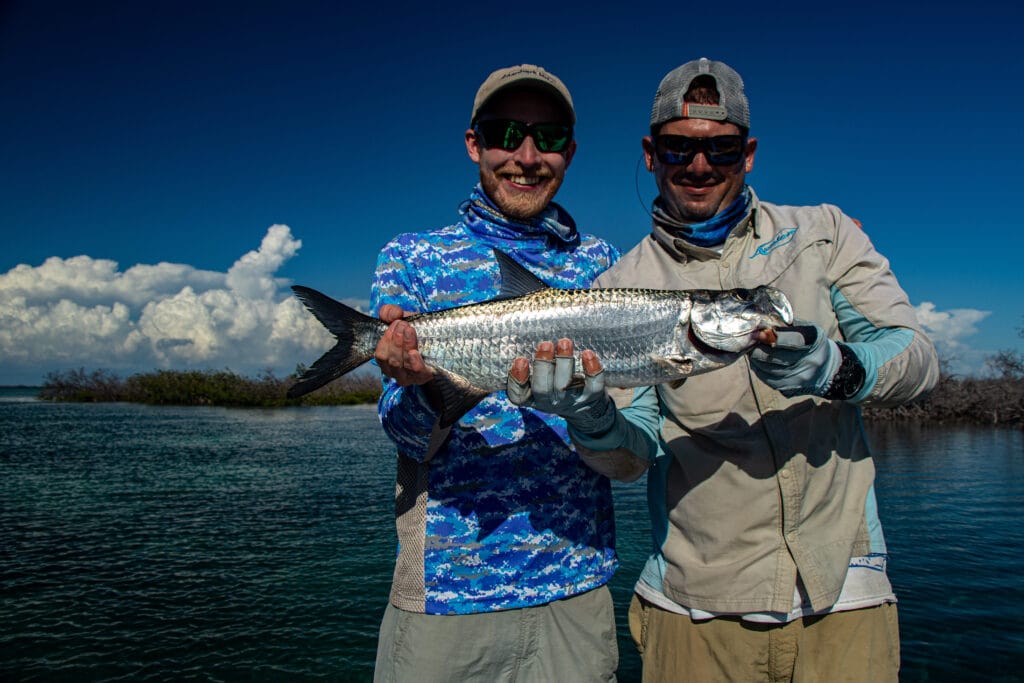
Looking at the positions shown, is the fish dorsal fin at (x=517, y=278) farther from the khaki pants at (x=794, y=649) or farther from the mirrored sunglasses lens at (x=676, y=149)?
the khaki pants at (x=794, y=649)

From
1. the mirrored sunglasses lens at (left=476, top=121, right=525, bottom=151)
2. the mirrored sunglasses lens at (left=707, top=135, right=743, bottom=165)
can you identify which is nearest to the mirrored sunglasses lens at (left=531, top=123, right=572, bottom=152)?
the mirrored sunglasses lens at (left=476, top=121, right=525, bottom=151)

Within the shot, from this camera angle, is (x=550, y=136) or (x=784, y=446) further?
(x=550, y=136)

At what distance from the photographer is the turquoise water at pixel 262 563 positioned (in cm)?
988

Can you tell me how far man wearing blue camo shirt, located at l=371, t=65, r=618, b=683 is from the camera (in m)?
3.59

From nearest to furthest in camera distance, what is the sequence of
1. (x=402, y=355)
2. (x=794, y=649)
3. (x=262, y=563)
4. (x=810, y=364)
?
1. (x=810, y=364)
2. (x=794, y=649)
3. (x=402, y=355)
4. (x=262, y=563)

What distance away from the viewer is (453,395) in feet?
11.5

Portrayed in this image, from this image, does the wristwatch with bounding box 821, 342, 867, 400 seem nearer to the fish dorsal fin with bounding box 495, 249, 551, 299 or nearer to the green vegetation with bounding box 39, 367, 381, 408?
the fish dorsal fin with bounding box 495, 249, 551, 299

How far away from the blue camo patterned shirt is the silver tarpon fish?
30cm

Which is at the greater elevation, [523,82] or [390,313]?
[523,82]

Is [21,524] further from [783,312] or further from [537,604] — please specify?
[783,312]

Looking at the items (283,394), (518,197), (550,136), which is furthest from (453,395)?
(283,394)

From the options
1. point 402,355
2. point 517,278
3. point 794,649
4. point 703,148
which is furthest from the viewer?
point 517,278

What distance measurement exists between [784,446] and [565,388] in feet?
3.73

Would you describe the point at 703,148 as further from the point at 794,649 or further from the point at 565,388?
the point at 794,649
